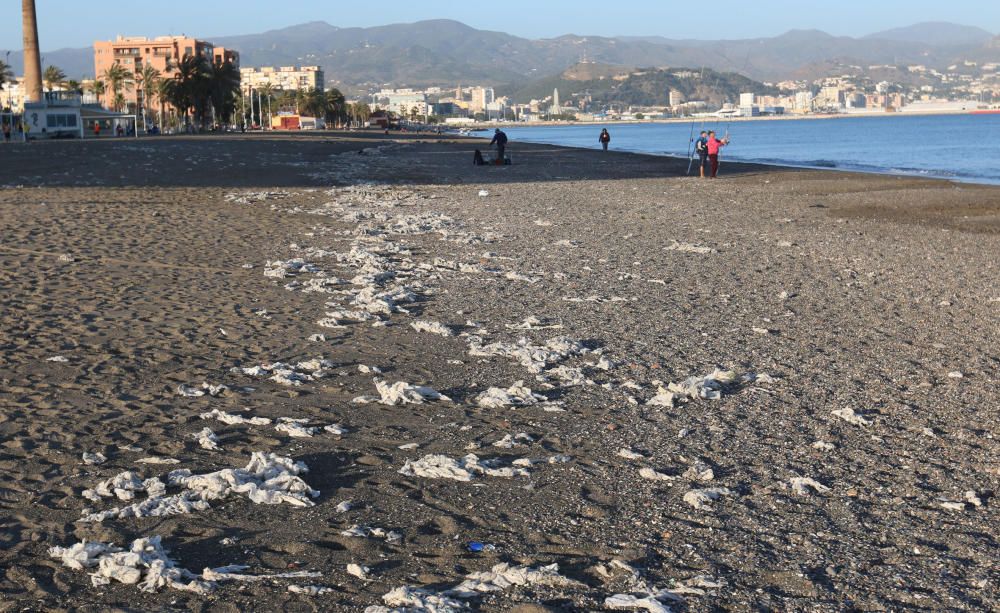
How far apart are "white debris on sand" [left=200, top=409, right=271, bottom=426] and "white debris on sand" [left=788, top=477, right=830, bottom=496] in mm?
2644

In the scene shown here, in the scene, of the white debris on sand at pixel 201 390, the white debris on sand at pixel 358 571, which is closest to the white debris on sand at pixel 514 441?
the white debris on sand at pixel 358 571

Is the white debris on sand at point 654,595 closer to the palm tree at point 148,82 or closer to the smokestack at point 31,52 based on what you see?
the smokestack at point 31,52

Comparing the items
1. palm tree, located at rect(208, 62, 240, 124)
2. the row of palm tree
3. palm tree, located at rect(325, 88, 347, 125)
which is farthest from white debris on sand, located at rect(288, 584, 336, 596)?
palm tree, located at rect(325, 88, 347, 125)

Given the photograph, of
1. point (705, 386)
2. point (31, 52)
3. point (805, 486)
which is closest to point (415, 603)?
point (805, 486)

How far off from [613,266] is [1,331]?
20.4ft

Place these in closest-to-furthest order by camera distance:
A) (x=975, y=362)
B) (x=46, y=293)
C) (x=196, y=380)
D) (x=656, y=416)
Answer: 1. (x=656, y=416)
2. (x=196, y=380)
3. (x=975, y=362)
4. (x=46, y=293)

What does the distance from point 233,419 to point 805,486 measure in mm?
2888

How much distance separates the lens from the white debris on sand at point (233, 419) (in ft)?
18.1

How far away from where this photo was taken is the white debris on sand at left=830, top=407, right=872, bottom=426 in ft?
18.5

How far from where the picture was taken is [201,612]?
133 inches

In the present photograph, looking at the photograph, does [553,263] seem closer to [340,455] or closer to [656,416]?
[656,416]

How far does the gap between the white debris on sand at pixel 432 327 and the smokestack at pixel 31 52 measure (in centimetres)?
8907


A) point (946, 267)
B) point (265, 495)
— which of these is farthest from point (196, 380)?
point (946, 267)

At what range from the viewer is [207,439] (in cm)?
513
